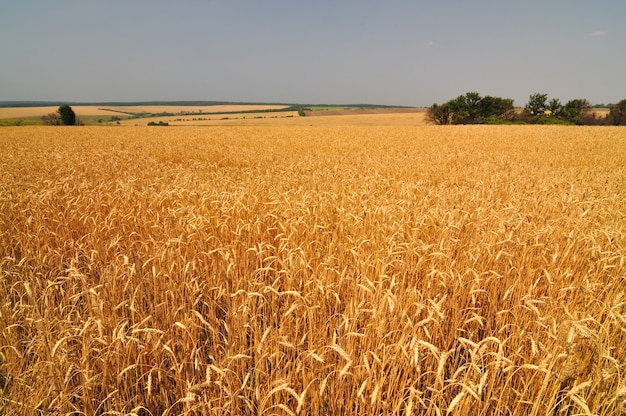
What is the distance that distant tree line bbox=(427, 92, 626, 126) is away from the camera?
54.6 m

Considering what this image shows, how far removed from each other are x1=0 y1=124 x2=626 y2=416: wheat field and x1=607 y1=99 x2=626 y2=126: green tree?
2676 inches

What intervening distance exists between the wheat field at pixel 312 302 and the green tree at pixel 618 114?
223 ft

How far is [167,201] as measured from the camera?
4812 millimetres

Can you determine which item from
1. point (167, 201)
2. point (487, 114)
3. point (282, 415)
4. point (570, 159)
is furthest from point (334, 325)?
point (487, 114)

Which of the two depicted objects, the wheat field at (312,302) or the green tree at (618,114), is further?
the green tree at (618,114)

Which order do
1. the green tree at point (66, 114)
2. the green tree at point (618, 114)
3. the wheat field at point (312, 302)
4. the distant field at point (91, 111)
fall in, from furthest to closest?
1. the distant field at point (91, 111)
2. the green tree at point (618, 114)
3. the green tree at point (66, 114)
4. the wheat field at point (312, 302)

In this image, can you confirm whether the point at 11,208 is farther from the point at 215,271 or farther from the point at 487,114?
the point at 487,114

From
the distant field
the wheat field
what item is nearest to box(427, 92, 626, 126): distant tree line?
the wheat field

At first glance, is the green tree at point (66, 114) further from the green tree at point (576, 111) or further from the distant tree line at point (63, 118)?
the green tree at point (576, 111)

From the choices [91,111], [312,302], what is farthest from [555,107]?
[91,111]

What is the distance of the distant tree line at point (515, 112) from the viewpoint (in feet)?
179

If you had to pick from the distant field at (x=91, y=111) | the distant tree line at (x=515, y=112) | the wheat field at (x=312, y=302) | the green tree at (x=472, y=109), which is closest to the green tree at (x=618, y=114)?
the distant tree line at (x=515, y=112)

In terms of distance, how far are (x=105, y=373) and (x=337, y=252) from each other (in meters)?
2.11

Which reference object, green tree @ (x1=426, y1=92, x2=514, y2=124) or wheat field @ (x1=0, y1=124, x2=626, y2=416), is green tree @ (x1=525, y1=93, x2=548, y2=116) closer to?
green tree @ (x1=426, y1=92, x2=514, y2=124)
